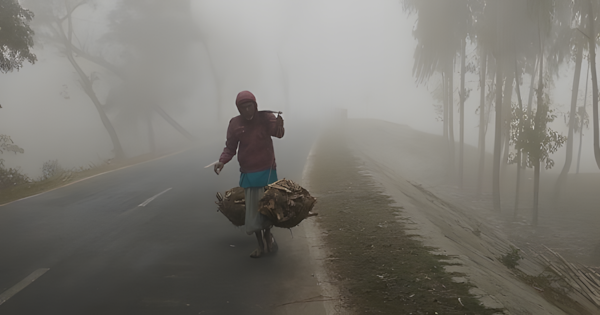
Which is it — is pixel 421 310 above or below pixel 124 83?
below

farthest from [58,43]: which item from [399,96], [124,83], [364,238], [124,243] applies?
[399,96]

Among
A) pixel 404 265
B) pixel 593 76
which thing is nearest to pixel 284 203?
pixel 404 265

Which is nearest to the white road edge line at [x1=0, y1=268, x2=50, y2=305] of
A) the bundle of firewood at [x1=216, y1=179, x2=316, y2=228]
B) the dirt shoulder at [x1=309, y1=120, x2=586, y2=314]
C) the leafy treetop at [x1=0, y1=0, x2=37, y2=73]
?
the bundle of firewood at [x1=216, y1=179, x2=316, y2=228]

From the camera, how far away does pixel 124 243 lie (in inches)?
Result: 277

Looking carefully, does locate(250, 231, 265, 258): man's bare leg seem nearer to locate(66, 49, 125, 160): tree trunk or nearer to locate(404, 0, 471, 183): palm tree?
locate(404, 0, 471, 183): palm tree

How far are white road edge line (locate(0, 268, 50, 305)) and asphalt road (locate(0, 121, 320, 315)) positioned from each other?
0.01 meters

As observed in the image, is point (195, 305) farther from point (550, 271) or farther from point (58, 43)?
point (58, 43)

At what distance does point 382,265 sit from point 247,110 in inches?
108

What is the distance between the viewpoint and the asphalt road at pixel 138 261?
15.6ft

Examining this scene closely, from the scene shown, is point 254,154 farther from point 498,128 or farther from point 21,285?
point 498,128

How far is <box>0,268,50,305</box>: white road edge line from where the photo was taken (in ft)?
16.0

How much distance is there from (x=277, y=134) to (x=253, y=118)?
390mm

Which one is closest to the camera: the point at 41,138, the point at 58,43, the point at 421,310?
the point at 421,310

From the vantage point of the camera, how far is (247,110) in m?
5.69
